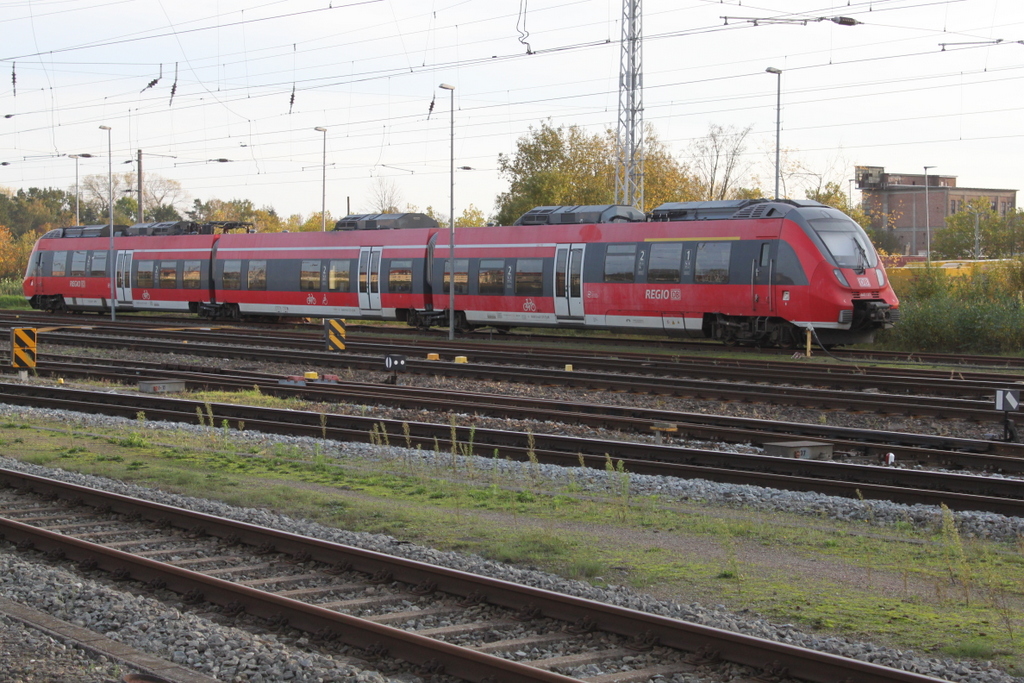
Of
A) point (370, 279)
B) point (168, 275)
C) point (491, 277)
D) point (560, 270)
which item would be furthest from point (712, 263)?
point (168, 275)

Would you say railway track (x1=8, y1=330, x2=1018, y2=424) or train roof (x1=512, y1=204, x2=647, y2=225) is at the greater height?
train roof (x1=512, y1=204, x2=647, y2=225)

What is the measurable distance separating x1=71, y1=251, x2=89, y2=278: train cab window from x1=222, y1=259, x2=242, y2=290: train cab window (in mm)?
9372

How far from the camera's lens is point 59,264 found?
1901 inches

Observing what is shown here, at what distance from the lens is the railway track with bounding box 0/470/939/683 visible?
609cm

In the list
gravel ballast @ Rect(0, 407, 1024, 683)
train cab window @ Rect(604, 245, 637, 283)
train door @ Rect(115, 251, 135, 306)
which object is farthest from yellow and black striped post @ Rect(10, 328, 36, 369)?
train door @ Rect(115, 251, 135, 306)

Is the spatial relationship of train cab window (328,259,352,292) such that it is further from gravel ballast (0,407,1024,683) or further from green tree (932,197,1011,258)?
green tree (932,197,1011,258)

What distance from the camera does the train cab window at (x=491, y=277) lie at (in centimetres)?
3294

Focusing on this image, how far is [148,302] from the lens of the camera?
44.7 metres

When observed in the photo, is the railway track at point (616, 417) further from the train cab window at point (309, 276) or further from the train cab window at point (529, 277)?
the train cab window at point (309, 276)

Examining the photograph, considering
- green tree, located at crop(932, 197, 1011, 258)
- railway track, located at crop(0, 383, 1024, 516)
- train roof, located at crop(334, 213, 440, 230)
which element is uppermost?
green tree, located at crop(932, 197, 1011, 258)

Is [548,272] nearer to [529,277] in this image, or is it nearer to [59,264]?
[529,277]

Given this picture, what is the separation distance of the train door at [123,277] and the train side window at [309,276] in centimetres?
1056

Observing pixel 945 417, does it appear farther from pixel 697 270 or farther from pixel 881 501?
pixel 697 270

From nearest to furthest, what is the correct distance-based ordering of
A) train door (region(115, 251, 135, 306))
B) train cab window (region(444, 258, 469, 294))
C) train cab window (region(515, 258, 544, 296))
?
train cab window (region(515, 258, 544, 296))
train cab window (region(444, 258, 469, 294))
train door (region(115, 251, 135, 306))
